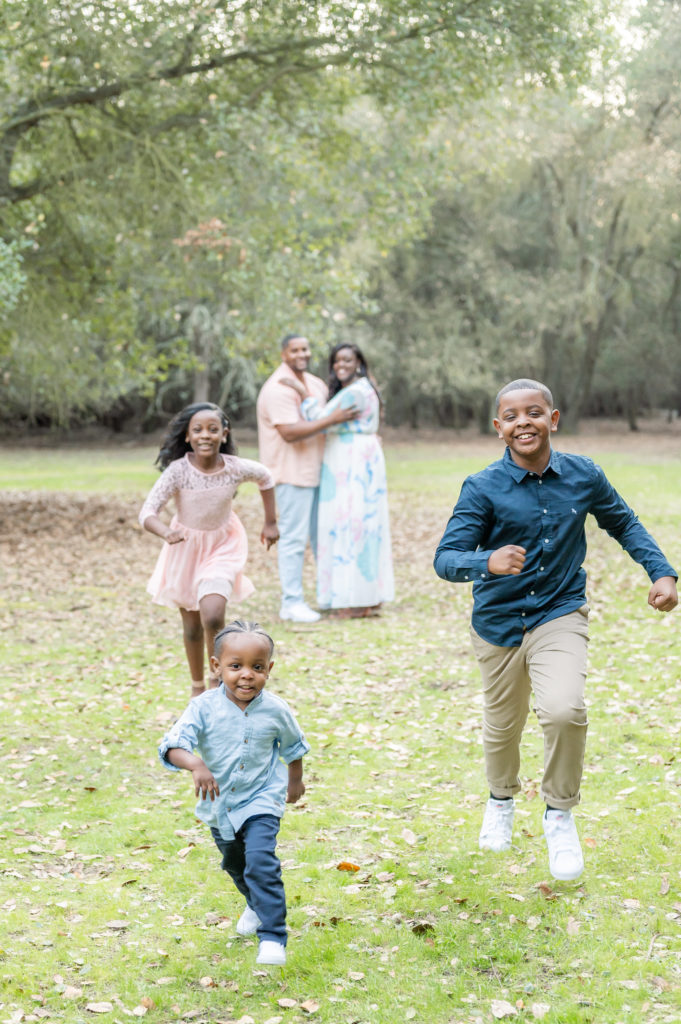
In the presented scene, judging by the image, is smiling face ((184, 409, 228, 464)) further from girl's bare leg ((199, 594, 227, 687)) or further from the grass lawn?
the grass lawn

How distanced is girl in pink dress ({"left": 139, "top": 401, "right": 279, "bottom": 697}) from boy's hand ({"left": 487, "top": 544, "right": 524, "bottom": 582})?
300cm

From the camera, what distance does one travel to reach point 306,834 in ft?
16.9

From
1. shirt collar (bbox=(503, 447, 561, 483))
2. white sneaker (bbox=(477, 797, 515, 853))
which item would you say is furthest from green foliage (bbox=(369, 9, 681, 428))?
white sneaker (bbox=(477, 797, 515, 853))

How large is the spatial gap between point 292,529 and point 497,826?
18.2 feet

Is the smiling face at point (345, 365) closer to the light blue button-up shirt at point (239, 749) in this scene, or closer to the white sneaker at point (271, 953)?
the light blue button-up shirt at point (239, 749)

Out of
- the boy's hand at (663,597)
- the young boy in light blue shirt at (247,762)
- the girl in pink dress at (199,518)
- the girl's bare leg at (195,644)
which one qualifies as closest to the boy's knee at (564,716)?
the boy's hand at (663,597)

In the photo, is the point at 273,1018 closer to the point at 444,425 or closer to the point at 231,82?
the point at 231,82

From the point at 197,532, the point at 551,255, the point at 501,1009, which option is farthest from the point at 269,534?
the point at 551,255

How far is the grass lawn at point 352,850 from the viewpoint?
3697mm

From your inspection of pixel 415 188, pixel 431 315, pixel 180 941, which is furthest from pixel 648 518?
pixel 431 315

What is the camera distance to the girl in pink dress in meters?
6.62

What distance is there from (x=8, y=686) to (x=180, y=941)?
4.42 metres

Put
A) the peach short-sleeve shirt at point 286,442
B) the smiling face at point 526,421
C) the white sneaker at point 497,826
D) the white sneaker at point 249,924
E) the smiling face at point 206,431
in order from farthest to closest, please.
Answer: the peach short-sleeve shirt at point 286,442 < the smiling face at point 206,431 < the white sneaker at point 497,826 < the smiling face at point 526,421 < the white sneaker at point 249,924

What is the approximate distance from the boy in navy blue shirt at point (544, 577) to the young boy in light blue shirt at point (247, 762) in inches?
30.9
